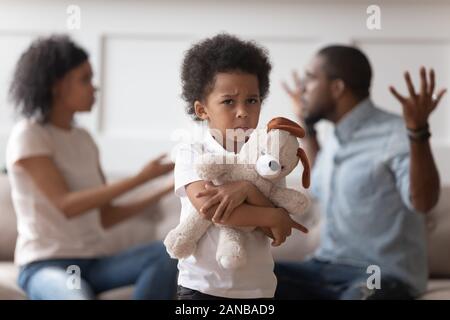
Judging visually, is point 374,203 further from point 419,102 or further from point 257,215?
point 257,215

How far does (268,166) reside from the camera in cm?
47

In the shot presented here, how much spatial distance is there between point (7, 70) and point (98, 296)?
1.39 ft

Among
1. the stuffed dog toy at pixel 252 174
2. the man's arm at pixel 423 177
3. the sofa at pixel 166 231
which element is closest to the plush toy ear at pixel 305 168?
the stuffed dog toy at pixel 252 174

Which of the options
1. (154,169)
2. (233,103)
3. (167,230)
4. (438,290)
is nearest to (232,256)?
(233,103)

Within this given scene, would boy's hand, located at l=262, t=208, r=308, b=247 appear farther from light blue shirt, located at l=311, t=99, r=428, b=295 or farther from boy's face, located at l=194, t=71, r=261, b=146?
light blue shirt, located at l=311, t=99, r=428, b=295

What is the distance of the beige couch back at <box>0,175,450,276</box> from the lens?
1.26 m

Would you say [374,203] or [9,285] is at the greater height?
[374,203]

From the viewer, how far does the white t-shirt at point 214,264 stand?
0.50m

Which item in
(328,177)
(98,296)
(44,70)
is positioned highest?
(44,70)

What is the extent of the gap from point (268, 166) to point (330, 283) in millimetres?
638
